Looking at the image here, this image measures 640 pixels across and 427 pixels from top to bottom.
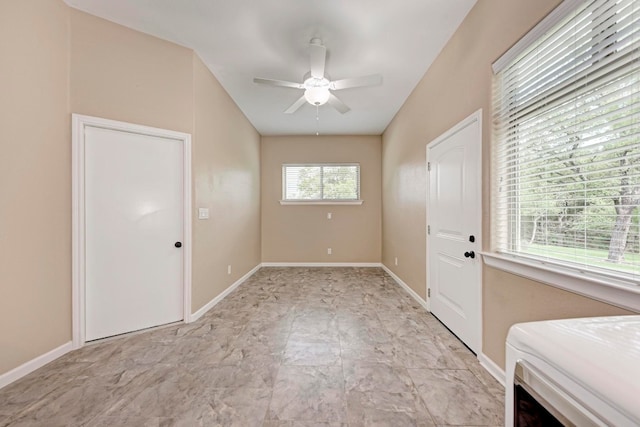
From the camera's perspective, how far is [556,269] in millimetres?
1362

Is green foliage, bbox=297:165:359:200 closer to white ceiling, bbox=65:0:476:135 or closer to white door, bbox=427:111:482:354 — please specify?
white ceiling, bbox=65:0:476:135

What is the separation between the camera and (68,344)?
7.07ft

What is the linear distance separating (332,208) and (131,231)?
3.75 metres

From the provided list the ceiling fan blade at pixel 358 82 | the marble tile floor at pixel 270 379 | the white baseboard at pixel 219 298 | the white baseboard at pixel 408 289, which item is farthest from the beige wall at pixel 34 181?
the white baseboard at pixel 408 289

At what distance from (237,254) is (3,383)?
2589 millimetres

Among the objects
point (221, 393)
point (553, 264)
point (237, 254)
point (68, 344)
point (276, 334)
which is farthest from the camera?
point (237, 254)

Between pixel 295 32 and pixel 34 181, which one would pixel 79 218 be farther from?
pixel 295 32

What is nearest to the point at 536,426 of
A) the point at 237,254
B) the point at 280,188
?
the point at 237,254

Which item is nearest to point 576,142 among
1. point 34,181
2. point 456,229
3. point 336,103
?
point 456,229

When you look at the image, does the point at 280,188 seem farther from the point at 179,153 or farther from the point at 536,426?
the point at 536,426

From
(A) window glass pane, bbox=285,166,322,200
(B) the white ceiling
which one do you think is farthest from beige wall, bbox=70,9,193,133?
(A) window glass pane, bbox=285,166,322,200

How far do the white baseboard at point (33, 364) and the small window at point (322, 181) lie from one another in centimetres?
399

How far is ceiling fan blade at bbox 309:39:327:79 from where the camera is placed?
227cm

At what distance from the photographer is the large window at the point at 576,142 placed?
3.61ft
